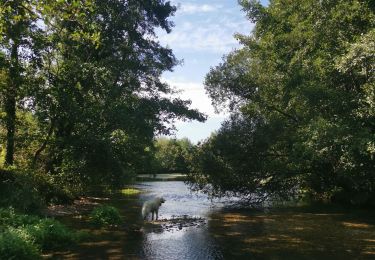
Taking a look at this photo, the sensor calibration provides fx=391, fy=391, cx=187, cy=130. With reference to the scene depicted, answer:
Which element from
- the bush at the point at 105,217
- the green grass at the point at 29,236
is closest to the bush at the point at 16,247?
the green grass at the point at 29,236

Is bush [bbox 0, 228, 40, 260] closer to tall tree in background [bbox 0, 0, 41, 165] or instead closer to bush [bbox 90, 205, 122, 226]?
bush [bbox 90, 205, 122, 226]

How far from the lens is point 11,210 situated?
17422 millimetres

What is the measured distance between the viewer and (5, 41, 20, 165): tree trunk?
25641mm

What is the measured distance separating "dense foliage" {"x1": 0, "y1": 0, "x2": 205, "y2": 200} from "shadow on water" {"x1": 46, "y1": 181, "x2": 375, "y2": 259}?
561 cm

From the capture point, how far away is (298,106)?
98.4ft

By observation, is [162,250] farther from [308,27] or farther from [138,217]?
[308,27]

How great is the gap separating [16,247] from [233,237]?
944cm

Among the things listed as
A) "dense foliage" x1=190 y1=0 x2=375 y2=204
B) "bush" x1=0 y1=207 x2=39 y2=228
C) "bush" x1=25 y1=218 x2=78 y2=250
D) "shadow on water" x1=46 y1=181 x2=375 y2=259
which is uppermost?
"dense foliage" x1=190 y1=0 x2=375 y2=204

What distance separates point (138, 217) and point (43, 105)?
10.1 m

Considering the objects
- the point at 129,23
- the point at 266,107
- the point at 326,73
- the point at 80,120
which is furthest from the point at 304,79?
the point at 80,120

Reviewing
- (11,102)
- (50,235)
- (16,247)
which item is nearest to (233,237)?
(50,235)

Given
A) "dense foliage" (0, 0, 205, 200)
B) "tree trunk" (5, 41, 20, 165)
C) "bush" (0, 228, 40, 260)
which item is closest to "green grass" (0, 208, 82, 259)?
"bush" (0, 228, 40, 260)

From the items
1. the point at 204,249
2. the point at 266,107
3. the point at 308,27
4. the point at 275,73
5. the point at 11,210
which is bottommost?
the point at 204,249

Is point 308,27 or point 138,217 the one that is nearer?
point 138,217
